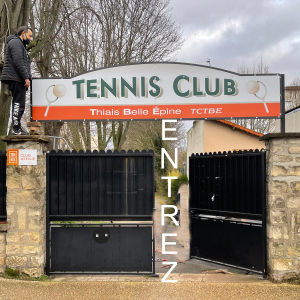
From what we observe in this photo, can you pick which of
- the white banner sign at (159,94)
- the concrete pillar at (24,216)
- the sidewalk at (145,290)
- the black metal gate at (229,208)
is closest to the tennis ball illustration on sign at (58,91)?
the white banner sign at (159,94)

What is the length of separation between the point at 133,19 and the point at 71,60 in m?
3.34

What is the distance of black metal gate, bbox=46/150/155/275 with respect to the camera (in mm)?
5852

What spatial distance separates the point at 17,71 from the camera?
19.3 ft

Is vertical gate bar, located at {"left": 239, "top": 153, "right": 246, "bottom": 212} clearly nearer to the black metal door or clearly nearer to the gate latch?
the black metal door

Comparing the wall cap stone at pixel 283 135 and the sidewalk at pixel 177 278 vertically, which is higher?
the wall cap stone at pixel 283 135

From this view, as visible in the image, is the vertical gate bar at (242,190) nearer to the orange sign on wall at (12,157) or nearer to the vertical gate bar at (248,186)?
the vertical gate bar at (248,186)

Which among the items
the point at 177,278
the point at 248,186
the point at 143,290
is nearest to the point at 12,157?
the point at 143,290

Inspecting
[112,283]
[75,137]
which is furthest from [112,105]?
[75,137]

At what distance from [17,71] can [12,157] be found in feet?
4.68

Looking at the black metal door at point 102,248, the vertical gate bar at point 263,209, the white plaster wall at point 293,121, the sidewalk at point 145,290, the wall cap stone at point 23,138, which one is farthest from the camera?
the white plaster wall at point 293,121

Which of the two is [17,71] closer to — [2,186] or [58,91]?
[58,91]

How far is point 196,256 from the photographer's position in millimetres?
6988

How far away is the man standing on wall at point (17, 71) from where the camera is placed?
226 inches

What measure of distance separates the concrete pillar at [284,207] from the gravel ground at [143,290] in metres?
0.34
